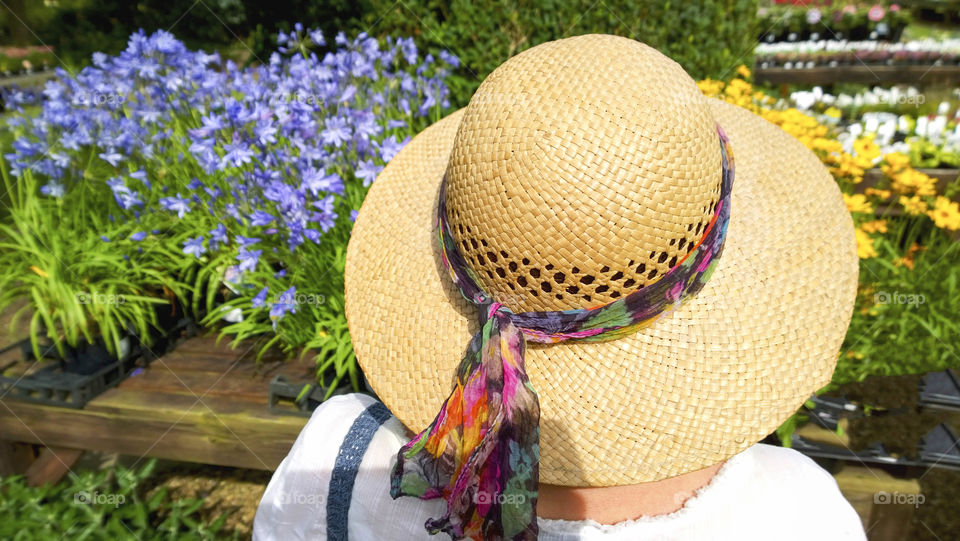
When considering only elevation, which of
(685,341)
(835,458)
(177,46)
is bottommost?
(835,458)

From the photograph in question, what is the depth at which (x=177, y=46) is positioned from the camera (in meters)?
2.94

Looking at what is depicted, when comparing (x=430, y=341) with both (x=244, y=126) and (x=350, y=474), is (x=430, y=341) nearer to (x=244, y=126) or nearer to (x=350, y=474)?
(x=350, y=474)

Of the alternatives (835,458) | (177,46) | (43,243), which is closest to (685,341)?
(835,458)

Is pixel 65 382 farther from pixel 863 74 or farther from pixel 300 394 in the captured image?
pixel 863 74

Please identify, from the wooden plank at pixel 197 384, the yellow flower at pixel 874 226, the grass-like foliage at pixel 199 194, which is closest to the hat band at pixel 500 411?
the grass-like foliage at pixel 199 194

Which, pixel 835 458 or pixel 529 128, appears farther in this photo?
pixel 835 458

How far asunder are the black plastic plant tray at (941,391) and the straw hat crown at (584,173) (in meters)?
1.82

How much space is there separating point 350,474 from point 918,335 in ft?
8.92

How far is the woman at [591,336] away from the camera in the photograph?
0.94 meters

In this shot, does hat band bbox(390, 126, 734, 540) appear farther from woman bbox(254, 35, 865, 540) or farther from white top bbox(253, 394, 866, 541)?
white top bbox(253, 394, 866, 541)

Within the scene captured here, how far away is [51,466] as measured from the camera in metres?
2.87

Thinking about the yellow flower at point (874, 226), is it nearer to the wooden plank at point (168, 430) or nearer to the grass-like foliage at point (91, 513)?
the wooden plank at point (168, 430)

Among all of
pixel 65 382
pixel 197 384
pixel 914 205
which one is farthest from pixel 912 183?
pixel 65 382

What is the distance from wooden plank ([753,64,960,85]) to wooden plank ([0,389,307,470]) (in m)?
4.91
